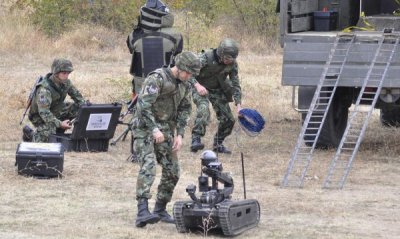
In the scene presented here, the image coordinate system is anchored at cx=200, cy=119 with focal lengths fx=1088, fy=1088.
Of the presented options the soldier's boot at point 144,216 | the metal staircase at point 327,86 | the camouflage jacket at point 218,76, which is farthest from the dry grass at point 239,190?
the camouflage jacket at point 218,76

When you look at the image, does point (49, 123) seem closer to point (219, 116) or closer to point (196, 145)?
point (196, 145)

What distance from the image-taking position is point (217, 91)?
1287 cm

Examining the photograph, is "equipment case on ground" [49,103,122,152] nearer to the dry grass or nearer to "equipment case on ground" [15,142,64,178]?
the dry grass

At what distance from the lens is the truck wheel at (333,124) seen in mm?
12891

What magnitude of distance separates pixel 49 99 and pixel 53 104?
0.30 m

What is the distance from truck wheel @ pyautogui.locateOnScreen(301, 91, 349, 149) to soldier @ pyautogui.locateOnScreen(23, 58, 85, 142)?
9.10 feet

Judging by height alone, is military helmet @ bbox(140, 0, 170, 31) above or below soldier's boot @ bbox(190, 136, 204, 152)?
above

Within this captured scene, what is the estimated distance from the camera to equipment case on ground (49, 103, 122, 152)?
1221 cm

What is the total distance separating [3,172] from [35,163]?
0.52 metres

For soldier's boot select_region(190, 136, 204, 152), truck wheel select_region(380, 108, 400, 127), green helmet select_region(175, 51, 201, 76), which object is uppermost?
green helmet select_region(175, 51, 201, 76)

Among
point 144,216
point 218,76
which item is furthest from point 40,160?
point 218,76

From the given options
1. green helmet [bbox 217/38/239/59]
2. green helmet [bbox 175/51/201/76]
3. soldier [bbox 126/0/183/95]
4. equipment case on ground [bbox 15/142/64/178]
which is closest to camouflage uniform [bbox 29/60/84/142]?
soldier [bbox 126/0/183/95]

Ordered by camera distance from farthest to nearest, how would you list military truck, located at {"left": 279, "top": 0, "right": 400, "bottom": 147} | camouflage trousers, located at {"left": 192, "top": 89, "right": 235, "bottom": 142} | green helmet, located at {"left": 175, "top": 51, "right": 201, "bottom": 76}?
1. camouflage trousers, located at {"left": 192, "top": 89, "right": 235, "bottom": 142}
2. military truck, located at {"left": 279, "top": 0, "right": 400, "bottom": 147}
3. green helmet, located at {"left": 175, "top": 51, "right": 201, "bottom": 76}

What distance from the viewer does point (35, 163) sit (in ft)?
35.4
